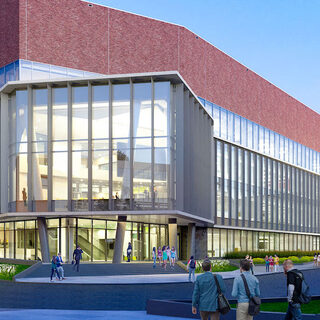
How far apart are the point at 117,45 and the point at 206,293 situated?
147 ft

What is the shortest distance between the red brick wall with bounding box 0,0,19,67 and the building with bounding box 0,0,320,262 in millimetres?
114

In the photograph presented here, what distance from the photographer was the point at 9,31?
51.2 meters

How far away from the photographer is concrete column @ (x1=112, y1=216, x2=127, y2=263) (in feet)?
148

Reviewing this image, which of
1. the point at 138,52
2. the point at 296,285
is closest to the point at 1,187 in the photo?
the point at 138,52

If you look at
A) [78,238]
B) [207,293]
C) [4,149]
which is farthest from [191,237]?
[207,293]

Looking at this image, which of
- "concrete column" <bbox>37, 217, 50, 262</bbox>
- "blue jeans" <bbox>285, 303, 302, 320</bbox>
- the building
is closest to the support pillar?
the building

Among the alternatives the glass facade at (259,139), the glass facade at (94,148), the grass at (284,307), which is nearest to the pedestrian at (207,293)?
the grass at (284,307)

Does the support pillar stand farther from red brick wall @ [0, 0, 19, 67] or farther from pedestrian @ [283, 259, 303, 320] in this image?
pedestrian @ [283, 259, 303, 320]

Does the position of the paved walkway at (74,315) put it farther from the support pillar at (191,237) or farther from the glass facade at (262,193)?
the glass facade at (262,193)

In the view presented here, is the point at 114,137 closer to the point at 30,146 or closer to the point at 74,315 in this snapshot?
the point at 30,146

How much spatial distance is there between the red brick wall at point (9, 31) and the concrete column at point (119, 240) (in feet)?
50.1

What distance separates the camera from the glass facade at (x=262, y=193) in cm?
6359

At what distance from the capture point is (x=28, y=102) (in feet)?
148

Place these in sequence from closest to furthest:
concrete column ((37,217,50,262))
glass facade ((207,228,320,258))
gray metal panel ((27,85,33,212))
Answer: gray metal panel ((27,85,33,212)) → concrete column ((37,217,50,262)) → glass facade ((207,228,320,258))
